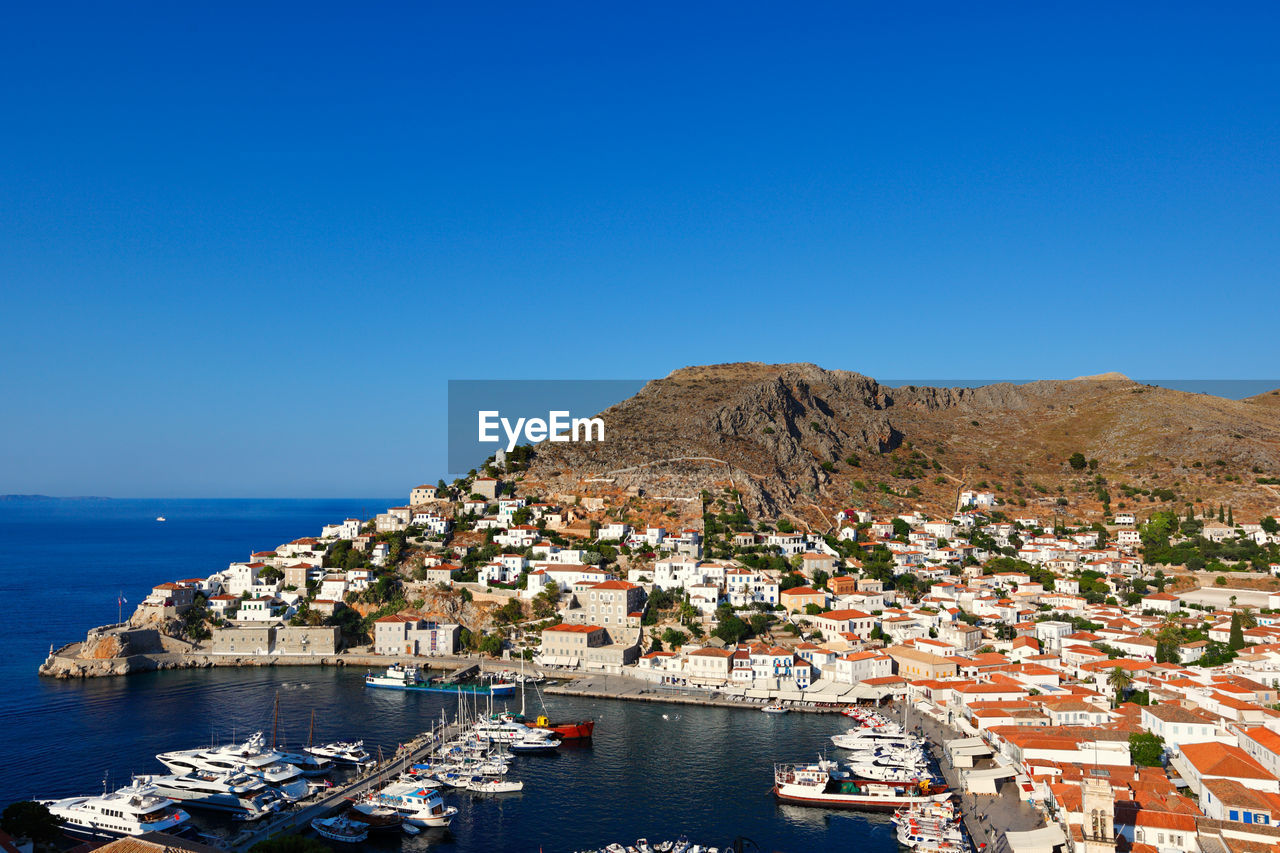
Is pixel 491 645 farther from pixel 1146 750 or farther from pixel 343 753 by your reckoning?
pixel 1146 750

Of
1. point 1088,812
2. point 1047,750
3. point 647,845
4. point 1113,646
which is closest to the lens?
point 1088,812

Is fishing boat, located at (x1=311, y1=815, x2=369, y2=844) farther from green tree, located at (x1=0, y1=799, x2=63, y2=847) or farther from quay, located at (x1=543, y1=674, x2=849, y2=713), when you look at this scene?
quay, located at (x1=543, y1=674, x2=849, y2=713)

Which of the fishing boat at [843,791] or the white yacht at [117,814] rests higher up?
the white yacht at [117,814]

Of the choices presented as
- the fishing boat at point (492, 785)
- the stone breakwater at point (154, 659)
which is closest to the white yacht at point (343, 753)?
the fishing boat at point (492, 785)

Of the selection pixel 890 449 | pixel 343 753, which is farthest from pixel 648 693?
pixel 890 449

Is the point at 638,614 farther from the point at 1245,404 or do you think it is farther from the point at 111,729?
the point at 1245,404

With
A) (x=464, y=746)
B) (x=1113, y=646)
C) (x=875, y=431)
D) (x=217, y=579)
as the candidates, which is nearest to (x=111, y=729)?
(x=464, y=746)

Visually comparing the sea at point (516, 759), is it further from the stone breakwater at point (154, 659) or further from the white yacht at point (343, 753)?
the white yacht at point (343, 753)
